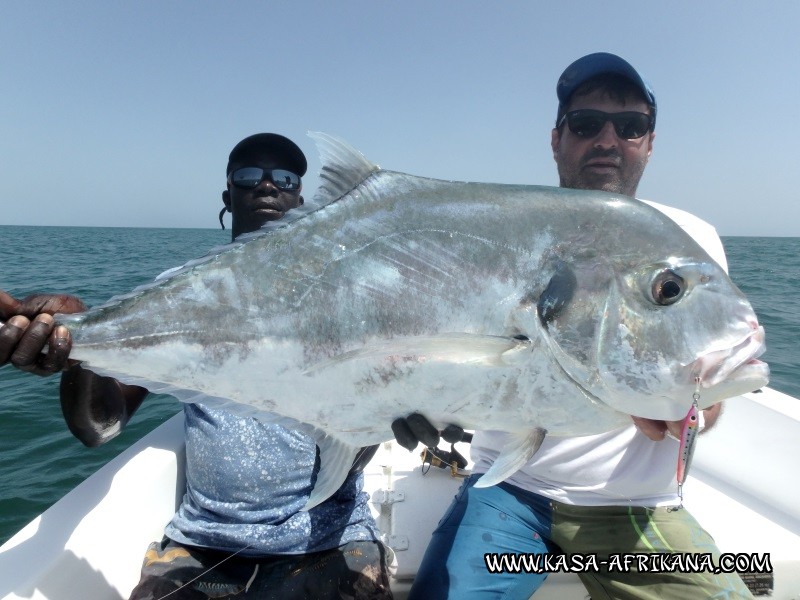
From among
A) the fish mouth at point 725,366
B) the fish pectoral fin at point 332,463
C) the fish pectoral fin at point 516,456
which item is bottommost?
the fish pectoral fin at point 332,463

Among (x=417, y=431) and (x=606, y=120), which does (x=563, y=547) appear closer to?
(x=417, y=431)

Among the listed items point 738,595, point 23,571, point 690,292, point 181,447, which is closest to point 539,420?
point 690,292

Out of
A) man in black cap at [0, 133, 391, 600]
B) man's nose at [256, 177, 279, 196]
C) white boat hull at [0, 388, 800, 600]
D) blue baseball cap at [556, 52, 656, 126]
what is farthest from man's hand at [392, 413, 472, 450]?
blue baseball cap at [556, 52, 656, 126]

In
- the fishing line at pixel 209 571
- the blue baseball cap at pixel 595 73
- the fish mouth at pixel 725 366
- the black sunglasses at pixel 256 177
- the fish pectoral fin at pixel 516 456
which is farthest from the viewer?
the black sunglasses at pixel 256 177

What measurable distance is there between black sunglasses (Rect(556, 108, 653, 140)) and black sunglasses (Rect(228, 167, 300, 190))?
198cm

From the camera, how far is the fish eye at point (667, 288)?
1.52m

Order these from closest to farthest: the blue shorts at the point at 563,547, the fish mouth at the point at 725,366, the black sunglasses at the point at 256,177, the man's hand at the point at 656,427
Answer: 1. the fish mouth at the point at 725,366
2. the man's hand at the point at 656,427
3. the blue shorts at the point at 563,547
4. the black sunglasses at the point at 256,177

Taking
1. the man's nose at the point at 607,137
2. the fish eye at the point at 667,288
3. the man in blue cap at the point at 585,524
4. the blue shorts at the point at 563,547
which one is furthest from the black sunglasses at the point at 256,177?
the fish eye at the point at 667,288

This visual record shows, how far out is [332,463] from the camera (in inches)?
72.2

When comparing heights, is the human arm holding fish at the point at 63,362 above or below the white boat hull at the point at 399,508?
above

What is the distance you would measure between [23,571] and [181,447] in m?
1.11

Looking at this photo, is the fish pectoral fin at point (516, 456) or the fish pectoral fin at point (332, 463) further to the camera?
the fish pectoral fin at point (332, 463)

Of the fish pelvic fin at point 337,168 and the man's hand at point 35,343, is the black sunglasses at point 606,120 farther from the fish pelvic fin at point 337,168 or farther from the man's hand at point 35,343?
the man's hand at point 35,343

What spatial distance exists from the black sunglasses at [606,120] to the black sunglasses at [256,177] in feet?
6.50
